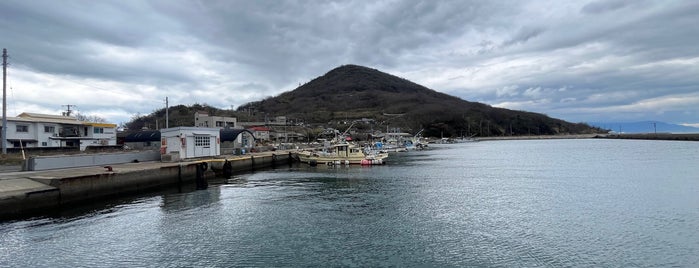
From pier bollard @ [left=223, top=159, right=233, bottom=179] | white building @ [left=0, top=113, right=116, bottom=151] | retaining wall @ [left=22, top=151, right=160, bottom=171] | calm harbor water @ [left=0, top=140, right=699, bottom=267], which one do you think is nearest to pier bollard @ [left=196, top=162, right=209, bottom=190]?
calm harbor water @ [left=0, top=140, right=699, bottom=267]

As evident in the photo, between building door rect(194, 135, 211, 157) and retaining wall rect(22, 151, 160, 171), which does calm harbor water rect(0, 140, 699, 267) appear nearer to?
retaining wall rect(22, 151, 160, 171)

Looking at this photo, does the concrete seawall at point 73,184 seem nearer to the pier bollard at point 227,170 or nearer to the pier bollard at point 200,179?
the pier bollard at point 200,179

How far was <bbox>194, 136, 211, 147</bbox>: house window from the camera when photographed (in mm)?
37531

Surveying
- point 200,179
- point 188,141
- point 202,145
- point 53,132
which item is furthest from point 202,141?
point 53,132

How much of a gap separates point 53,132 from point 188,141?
1882 centimetres

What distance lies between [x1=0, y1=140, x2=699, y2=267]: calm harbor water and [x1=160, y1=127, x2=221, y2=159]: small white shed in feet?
32.8

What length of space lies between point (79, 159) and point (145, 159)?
23.6 feet

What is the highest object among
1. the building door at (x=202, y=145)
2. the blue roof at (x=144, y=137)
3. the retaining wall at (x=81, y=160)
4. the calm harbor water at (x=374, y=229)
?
the blue roof at (x=144, y=137)

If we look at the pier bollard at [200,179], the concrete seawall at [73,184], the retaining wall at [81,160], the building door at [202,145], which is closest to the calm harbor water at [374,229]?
the pier bollard at [200,179]

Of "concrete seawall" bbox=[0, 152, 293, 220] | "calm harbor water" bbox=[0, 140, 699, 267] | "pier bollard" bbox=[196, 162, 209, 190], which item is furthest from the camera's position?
"pier bollard" bbox=[196, 162, 209, 190]

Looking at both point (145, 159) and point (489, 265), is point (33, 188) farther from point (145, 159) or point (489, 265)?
point (489, 265)

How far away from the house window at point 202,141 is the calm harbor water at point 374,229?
12.0m

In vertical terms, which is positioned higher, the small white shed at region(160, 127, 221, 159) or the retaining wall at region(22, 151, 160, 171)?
the small white shed at region(160, 127, 221, 159)

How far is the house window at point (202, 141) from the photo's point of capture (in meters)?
→ 37.5
